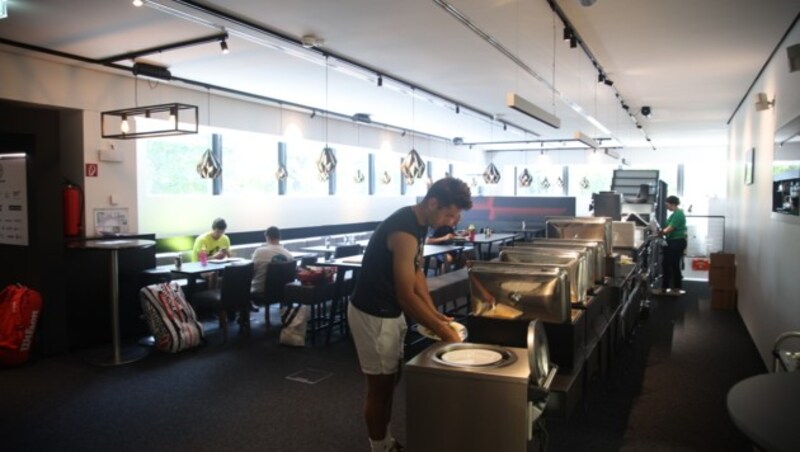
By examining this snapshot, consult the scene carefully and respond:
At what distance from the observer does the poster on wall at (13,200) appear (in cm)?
529

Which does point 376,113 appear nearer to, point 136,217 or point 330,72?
point 330,72

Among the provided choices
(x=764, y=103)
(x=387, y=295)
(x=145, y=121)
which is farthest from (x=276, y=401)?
(x=764, y=103)

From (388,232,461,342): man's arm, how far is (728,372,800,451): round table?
108 centimetres

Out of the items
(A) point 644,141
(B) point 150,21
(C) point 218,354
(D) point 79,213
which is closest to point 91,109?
(D) point 79,213

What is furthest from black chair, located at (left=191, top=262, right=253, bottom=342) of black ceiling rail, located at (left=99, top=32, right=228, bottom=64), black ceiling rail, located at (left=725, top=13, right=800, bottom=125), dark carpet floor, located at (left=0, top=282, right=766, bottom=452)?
black ceiling rail, located at (left=725, top=13, right=800, bottom=125)

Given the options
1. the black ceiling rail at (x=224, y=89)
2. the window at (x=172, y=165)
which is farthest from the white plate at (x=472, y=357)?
the window at (x=172, y=165)

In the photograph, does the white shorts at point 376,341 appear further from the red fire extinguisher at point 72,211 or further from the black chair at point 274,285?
the red fire extinguisher at point 72,211

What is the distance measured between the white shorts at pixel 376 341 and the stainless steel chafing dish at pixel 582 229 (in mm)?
2214

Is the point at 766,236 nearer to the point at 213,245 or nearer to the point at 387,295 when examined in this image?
the point at 387,295

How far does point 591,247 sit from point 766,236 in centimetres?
265

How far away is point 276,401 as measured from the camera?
4031 mm

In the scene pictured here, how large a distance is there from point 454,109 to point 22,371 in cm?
644

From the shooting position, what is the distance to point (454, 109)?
8516mm

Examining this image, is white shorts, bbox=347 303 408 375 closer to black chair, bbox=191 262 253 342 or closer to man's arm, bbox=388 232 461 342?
man's arm, bbox=388 232 461 342
